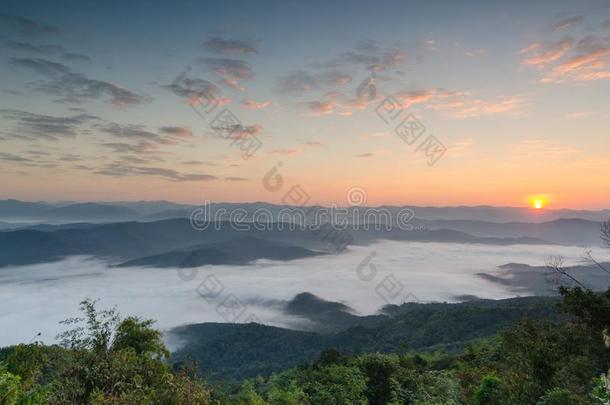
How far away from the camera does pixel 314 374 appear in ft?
130

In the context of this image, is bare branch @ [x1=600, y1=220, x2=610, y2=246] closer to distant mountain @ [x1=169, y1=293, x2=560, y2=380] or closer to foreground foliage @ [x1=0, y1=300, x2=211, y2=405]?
foreground foliage @ [x1=0, y1=300, x2=211, y2=405]

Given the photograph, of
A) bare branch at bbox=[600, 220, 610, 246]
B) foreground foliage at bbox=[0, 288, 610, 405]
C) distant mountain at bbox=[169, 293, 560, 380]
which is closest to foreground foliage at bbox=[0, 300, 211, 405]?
foreground foliage at bbox=[0, 288, 610, 405]

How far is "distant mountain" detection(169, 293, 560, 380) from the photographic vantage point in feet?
327

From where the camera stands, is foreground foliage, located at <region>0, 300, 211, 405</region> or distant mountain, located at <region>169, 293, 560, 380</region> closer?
foreground foliage, located at <region>0, 300, 211, 405</region>

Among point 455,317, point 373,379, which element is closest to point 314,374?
point 373,379

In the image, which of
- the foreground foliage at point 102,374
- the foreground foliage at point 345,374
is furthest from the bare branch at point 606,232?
the foreground foliage at point 102,374

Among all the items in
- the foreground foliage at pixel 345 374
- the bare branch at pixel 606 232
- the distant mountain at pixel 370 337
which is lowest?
the distant mountain at pixel 370 337

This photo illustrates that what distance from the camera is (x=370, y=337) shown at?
123438mm

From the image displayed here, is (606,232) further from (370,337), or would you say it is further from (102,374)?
(370,337)

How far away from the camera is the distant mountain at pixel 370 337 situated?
99.8 metres

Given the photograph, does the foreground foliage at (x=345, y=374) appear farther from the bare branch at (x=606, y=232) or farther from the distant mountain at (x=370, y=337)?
the distant mountain at (x=370, y=337)

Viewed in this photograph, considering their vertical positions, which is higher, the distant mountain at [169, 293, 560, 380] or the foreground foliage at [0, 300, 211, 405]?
the foreground foliage at [0, 300, 211, 405]

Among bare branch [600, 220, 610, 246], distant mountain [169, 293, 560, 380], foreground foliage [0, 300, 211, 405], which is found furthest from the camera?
distant mountain [169, 293, 560, 380]

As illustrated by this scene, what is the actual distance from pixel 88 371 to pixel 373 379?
23.1m
